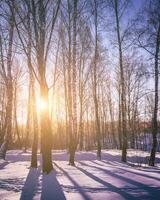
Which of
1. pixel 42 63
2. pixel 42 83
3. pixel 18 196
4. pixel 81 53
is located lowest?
pixel 18 196

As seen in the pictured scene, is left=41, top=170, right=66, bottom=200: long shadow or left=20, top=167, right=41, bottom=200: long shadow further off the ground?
left=41, top=170, right=66, bottom=200: long shadow

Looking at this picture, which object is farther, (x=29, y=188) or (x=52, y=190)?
(x=29, y=188)

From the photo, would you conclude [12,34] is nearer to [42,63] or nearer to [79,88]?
[42,63]

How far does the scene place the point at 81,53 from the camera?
1950 centimetres

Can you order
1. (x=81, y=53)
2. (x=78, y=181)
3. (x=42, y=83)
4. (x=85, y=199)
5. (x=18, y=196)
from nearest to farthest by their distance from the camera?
(x=85, y=199)
(x=18, y=196)
(x=78, y=181)
(x=42, y=83)
(x=81, y=53)

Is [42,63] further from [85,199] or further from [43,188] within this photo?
[85,199]

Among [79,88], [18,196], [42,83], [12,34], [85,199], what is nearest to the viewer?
[85,199]

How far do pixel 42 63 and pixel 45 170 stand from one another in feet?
13.0

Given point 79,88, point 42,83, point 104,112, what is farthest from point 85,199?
point 104,112

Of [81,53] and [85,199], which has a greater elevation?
[81,53]

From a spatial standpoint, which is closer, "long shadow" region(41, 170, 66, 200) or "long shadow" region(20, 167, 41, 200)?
"long shadow" region(41, 170, 66, 200)

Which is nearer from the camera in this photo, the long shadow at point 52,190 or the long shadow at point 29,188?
the long shadow at point 52,190

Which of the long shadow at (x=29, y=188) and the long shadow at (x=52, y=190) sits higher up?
the long shadow at (x=52, y=190)

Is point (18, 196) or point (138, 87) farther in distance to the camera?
point (138, 87)
